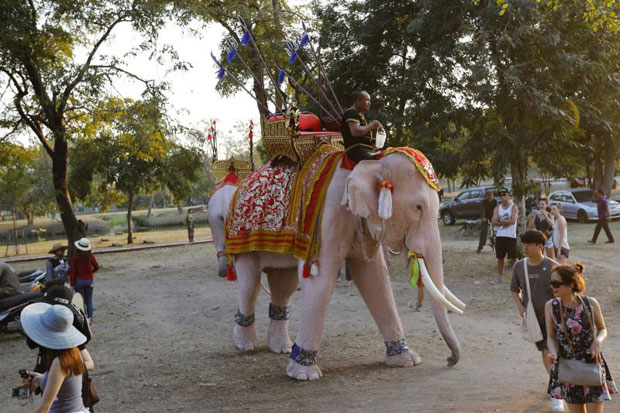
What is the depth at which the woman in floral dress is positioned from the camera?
3.98 m

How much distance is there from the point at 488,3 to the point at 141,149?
32.2ft

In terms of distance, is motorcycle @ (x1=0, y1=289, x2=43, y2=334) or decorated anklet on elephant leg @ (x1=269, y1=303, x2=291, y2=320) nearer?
decorated anklet on elephant leg @ (x1=269, y1=303, x2=291, y2=320)

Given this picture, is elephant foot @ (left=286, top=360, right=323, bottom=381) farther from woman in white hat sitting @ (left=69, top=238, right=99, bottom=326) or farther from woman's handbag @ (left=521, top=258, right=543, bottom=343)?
woman in white hat sitting @ (left=69, top=238, right=99, bottom=326)

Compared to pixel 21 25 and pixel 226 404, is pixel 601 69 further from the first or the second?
pixel 21 25

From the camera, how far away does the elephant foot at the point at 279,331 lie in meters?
8.12

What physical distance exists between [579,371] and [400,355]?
311cm

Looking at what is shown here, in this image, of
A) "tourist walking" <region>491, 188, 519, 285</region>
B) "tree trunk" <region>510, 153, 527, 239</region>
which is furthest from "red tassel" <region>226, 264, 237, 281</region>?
"tree trunk" <region>510, 153, 527, 239</region>

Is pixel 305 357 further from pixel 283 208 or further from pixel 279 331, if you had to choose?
pixel 283 208

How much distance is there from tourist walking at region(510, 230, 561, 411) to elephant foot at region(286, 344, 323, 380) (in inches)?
93.3

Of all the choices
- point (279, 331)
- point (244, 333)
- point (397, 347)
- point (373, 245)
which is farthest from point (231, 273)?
point (397, 347)

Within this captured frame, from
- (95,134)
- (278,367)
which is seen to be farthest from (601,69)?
(95,134)

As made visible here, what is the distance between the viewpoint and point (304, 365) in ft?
21.8

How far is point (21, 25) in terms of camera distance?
14734mm

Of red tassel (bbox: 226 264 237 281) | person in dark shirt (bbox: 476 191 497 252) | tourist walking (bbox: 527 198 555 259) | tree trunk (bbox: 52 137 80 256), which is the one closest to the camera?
red tassel (bbox: 226 264 237 281)
